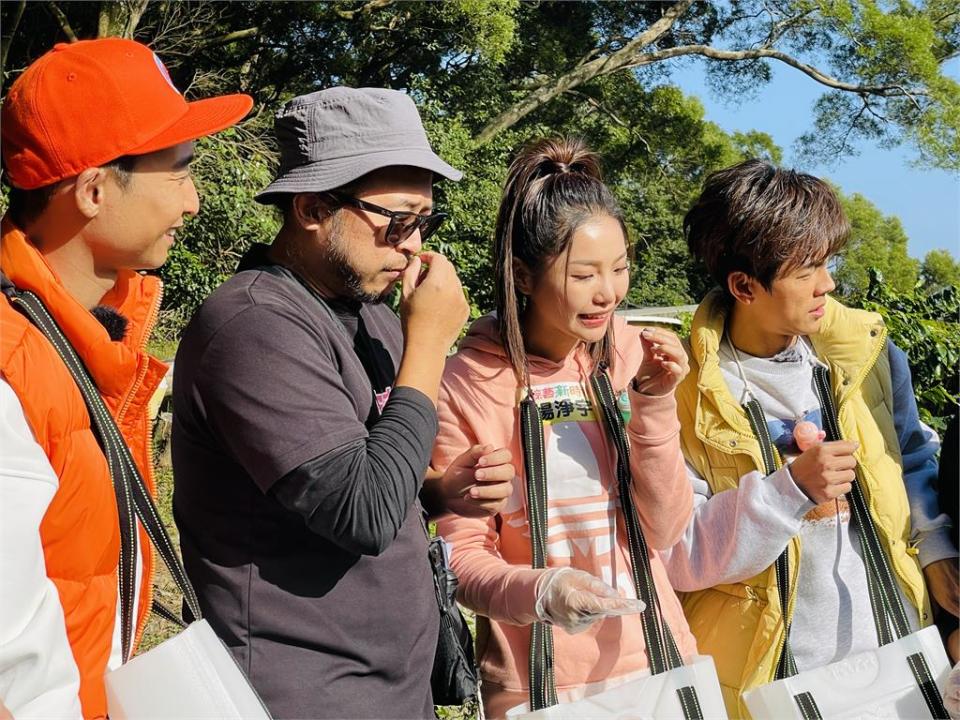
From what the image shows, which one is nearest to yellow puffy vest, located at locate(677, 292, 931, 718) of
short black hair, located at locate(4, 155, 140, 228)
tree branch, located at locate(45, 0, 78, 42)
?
short black hair, located at locate(4, 155, 140, 228)

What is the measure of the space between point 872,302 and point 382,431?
3.64 metres

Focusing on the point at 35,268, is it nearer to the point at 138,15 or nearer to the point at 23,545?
the point at 23,545

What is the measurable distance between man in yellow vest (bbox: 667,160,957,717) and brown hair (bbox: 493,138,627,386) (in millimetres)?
342

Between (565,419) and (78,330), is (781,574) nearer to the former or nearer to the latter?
(565,419)

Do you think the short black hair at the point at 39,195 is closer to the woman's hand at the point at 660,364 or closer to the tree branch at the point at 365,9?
the woman's hand at the point at 660,364

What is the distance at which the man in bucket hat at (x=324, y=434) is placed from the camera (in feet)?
5.32

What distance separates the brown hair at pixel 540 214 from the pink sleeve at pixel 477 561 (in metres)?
0.20

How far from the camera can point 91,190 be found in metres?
1.67

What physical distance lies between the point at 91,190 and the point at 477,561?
1059 millimetres

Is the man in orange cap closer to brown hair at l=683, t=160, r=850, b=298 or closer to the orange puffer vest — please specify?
the orange puffer vest

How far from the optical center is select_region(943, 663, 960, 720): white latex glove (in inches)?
82.6

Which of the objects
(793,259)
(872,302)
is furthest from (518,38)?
(793,259)

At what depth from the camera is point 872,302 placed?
469 centimetres

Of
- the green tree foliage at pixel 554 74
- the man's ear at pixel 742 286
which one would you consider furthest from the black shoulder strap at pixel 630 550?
the green tree foliage at pixel 554 74
